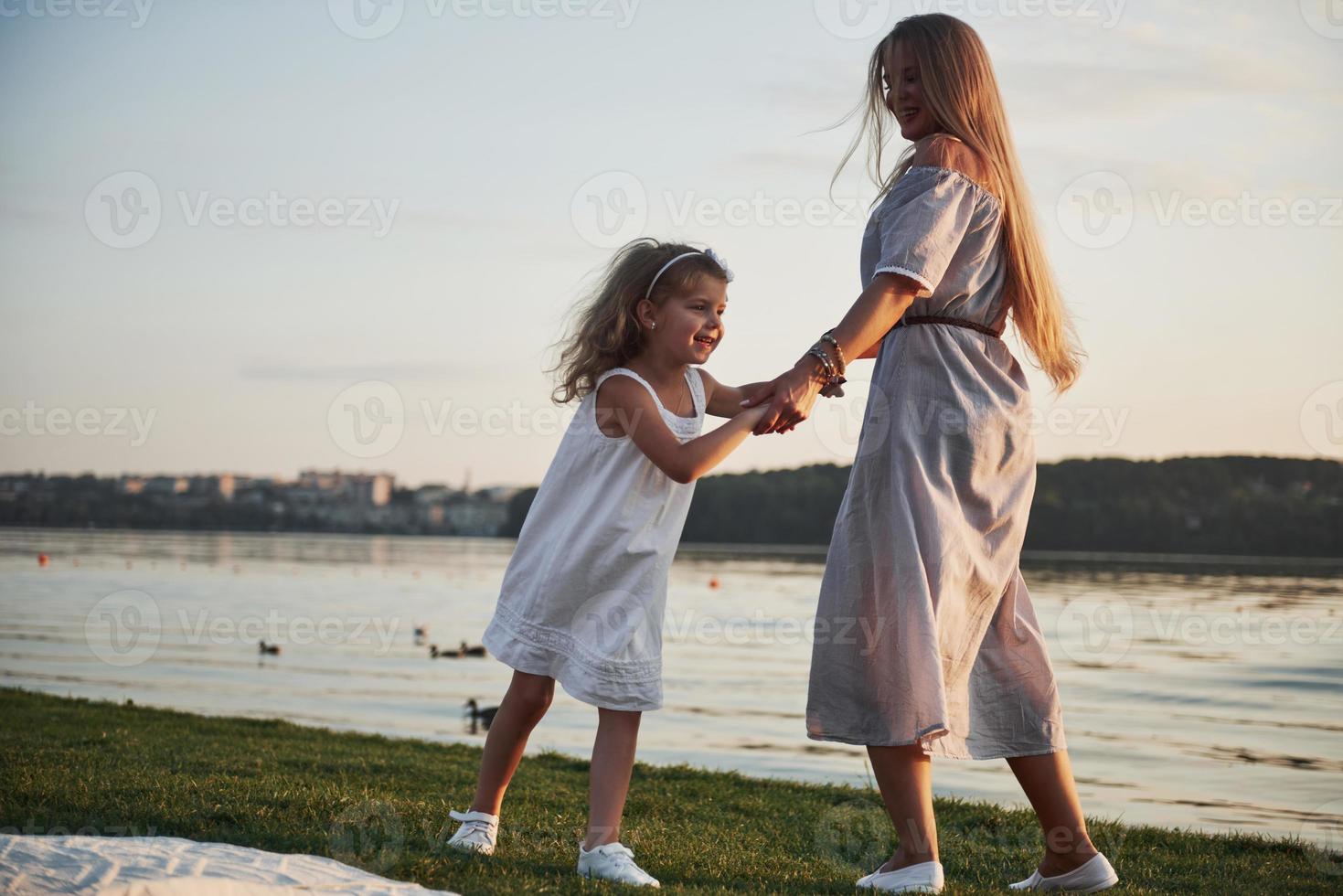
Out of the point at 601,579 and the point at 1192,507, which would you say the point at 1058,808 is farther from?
the point at 1192,507

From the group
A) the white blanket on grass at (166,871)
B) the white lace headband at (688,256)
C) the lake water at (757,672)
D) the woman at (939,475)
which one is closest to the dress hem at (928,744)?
the woman at (939,475)

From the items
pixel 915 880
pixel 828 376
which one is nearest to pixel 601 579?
pixel 828 376

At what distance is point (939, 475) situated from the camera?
3.40 m

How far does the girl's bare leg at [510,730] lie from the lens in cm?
367

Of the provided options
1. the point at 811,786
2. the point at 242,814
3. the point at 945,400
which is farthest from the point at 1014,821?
the point at 242,814

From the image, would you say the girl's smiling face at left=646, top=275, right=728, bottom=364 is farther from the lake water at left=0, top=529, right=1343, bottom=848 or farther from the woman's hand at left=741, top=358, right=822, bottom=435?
the lake water at left=0, top=529, right=1343, bottom=848

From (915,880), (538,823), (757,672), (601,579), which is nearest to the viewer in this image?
(915,880)

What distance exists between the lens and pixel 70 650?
717 inches

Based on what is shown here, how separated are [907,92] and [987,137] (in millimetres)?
265

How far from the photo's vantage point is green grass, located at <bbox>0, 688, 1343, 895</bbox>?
3.64 m

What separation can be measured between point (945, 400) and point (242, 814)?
260cm

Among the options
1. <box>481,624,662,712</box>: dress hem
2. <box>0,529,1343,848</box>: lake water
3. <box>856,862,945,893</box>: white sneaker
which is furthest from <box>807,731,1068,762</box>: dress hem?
<box>0,529,1343,848</box>: lake water

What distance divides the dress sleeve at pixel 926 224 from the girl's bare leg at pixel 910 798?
48.5 inches

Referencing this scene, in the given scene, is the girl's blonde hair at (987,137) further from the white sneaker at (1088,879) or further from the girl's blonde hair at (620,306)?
the white sneaker at (1088,879)
